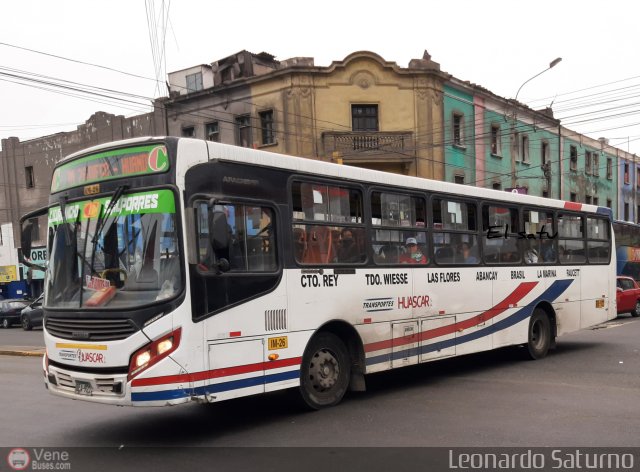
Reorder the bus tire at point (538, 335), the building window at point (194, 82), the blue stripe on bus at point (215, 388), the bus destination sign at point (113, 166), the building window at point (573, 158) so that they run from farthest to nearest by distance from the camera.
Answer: the building window at point (573, 158) → the building window at point (194, 82) → the bus tire at point (538, 335) → the bus destination sign at point (113, 166) → the blue stripe on bus at point (215, 388)

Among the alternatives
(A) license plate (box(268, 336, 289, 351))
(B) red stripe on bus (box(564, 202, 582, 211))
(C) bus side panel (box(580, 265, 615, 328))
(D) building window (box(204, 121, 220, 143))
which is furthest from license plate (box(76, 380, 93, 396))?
(D) building window (box(204, 121, 220, 143))

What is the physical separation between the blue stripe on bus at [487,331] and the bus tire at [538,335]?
0.29m

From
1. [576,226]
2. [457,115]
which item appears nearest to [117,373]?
[576,226]

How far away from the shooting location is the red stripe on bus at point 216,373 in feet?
19.5

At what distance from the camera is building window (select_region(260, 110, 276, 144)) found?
27.5 m

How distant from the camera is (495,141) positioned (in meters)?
32.9

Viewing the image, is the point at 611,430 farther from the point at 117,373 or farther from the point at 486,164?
the point at 486,164

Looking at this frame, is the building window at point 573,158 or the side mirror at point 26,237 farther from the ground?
the building window at point 573,158

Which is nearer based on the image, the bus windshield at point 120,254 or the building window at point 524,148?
the bus windshield at point 120,254

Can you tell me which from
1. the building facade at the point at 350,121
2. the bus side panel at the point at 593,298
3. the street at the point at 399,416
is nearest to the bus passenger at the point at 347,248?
the street at the point at 399,416

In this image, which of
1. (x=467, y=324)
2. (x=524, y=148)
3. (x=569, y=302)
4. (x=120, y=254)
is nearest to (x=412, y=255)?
(x=467, y=324)

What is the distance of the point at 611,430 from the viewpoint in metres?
6.56

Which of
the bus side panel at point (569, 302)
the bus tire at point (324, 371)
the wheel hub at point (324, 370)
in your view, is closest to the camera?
the bus tire at point (324, 371)

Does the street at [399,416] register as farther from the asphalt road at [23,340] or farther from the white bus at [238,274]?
the asphalt road at [23,340]
